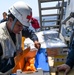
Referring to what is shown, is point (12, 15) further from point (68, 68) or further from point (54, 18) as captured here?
point (54, 18)

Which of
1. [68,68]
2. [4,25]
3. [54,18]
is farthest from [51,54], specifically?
[54,18]

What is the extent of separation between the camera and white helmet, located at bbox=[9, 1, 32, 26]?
2203 mm

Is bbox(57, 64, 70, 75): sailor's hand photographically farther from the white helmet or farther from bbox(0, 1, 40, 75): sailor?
the white helmet

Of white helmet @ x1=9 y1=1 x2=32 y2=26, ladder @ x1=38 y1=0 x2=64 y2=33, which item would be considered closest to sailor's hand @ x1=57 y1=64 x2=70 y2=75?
white helmet @ x1=9 y1=1 x2=32 y2=26

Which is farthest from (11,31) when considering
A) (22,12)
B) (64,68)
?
(64,68)

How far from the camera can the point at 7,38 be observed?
7.21ft

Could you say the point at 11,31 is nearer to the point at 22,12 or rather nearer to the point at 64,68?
the point at 22,12

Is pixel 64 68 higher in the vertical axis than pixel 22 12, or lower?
lower

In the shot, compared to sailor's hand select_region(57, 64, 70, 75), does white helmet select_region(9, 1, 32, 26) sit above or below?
above

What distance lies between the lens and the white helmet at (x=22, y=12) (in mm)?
2203

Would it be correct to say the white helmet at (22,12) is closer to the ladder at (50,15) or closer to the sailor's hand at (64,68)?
the sailor's hand at (64,68)

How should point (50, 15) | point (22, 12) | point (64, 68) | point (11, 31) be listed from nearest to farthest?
point (64, 68)
point (22, 12)
point (11, 31)
point (50, 15)

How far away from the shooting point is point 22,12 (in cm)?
221

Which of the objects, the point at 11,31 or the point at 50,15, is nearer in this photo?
the point at 11,31
